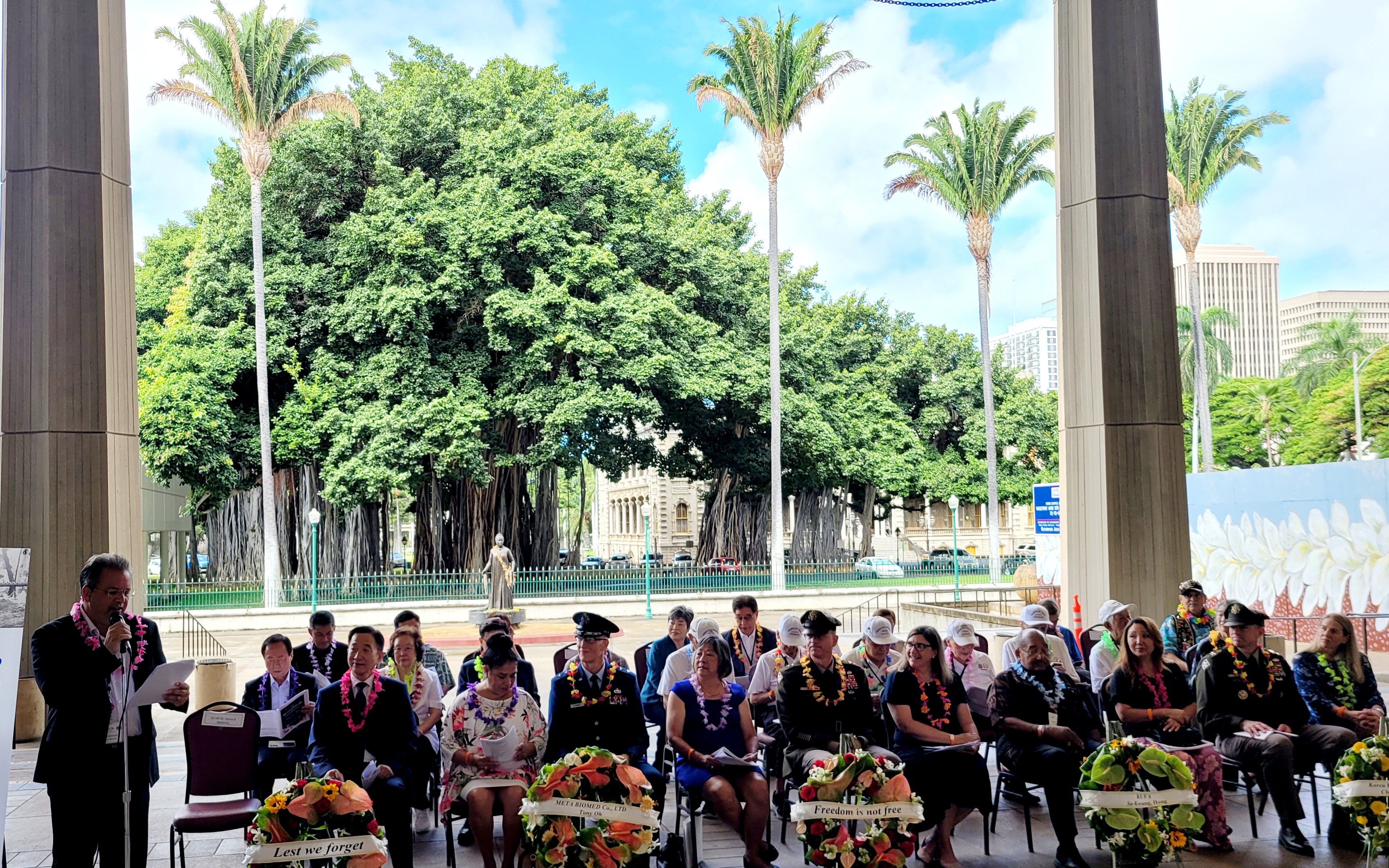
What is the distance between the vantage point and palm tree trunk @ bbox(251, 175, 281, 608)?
74.0 feet

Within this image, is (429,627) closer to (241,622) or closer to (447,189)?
(241,622)

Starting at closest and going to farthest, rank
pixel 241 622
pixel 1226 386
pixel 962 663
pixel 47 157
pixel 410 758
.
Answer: pixel 410 758
pixel 962 663
pixel 47 157
pixel 241 622
pixel 1226 386

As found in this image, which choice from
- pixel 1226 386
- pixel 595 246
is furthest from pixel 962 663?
pixel 1226 386

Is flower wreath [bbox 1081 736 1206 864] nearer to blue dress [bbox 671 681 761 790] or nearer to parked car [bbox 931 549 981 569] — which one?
blue dress [bbox 671 681 761 790]

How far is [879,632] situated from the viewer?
6.55 m

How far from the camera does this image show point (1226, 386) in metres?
57.7

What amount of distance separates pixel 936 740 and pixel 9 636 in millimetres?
4372

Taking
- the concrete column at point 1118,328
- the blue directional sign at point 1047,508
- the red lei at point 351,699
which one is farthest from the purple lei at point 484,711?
the blue directional sign at point 1047,508

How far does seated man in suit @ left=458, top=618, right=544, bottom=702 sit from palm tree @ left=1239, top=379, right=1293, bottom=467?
182 feet

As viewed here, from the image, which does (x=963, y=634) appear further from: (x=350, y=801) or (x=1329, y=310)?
(x=1329, y=310)

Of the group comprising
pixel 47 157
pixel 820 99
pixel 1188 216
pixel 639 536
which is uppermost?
pixel 820 99

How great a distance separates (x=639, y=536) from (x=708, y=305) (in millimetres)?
31609

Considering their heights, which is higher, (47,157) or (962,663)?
(47,157)

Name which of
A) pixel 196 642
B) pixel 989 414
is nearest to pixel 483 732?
pixel 196 642
